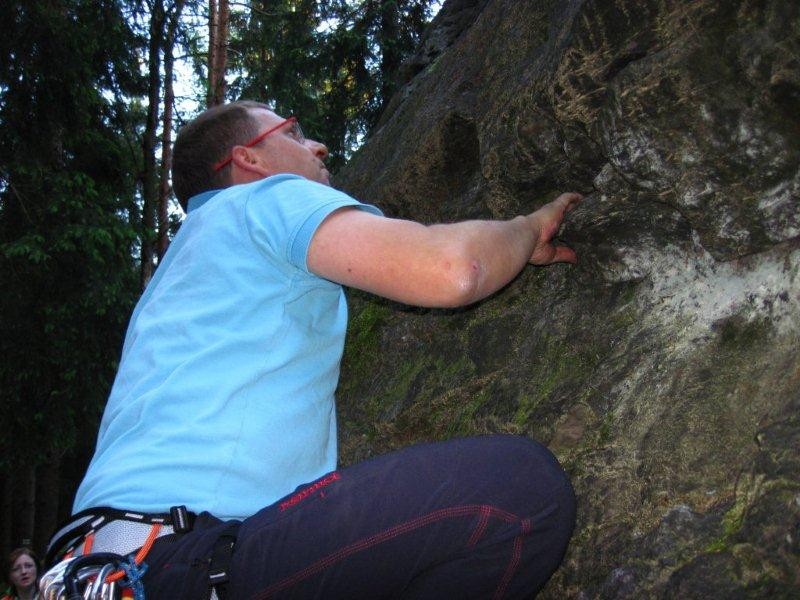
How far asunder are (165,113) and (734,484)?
1452 cm

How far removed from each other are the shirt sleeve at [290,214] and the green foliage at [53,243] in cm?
902

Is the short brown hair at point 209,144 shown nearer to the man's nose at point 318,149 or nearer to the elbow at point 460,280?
the man's nose at point 318,149

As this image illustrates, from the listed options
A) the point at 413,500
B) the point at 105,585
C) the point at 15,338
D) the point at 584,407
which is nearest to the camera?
the point at 105,585

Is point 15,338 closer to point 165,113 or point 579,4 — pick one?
point 165,113

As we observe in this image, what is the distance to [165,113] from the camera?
15.1 metres

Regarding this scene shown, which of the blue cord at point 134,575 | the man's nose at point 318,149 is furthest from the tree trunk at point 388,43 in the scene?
the blue cord at point 134,575

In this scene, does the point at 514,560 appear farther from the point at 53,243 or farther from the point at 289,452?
the point at 53,243

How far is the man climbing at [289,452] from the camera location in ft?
6.07

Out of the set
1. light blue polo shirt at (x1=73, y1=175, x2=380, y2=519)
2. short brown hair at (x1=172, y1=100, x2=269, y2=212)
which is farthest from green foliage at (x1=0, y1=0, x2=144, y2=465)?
light blue polo shirt at (x1=73, y1=175, x2=380, y2=519)

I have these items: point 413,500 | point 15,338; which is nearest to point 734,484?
point 413,500

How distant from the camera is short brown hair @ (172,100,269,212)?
295cm

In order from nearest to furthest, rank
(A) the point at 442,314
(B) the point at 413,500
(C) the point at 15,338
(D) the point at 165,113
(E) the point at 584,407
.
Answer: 1. (B) the point at 413,500
2. (E) the point at 584,407
3. (A) the point at 442,314
4. (C) the point at 15,338
5. (D) the point at 165,113

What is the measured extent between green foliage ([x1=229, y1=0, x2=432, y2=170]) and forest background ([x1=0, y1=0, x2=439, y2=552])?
0.9 inches

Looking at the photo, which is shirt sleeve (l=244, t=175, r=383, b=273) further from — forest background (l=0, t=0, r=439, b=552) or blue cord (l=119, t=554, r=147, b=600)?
forest background (l=0, t=0, r=439, b=552)
